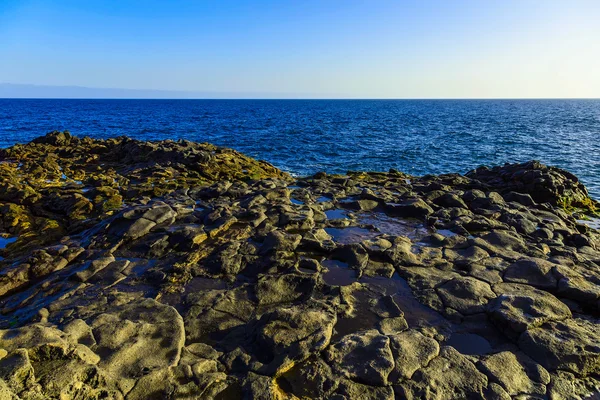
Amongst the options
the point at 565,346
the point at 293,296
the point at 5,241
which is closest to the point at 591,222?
the point at 565,346

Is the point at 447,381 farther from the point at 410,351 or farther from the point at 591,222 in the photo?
the point at 591,222

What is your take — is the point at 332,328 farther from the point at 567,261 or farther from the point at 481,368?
the point at 567,261

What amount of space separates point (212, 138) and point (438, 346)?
5001 centimetres

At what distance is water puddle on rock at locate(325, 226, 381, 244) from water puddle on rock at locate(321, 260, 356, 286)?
62.1 inches

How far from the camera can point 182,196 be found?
17.1 meters

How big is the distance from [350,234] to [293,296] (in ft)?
15.3

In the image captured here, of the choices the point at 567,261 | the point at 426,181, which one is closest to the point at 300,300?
the point at 567,261

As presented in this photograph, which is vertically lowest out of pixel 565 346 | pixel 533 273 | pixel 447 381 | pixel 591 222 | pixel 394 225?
pixel 591 222

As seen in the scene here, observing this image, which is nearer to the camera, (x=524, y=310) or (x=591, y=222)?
(x=524, y=310)

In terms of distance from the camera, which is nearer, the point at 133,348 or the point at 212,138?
the point at 133,348

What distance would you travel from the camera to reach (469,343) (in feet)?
24.0

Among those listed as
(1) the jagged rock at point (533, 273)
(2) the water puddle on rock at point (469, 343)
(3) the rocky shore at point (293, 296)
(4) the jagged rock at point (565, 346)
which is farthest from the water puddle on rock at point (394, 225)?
(4) the jagged rock at point (565, 346)

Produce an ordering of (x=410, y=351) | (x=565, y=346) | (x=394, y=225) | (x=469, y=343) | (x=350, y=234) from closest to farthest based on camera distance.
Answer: (x=410, y=351) < (x=565, y=346) < (x=469, y=343) < (x=350, y=234) < (x=394, y=225)

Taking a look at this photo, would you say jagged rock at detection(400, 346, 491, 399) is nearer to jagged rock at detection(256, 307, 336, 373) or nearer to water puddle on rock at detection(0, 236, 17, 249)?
jagged rock at detection(256, 307, 336, 373)
